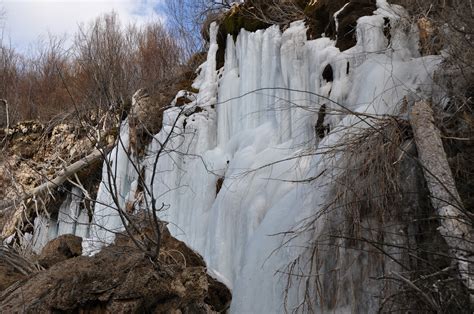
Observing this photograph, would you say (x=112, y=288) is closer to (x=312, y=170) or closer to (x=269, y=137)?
(x=312, y=170)

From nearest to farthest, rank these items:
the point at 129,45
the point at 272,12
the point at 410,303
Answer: the point at 410,303 → the point at 272,12 → the point at 129,45

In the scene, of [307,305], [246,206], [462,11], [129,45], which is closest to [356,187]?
[307,305]

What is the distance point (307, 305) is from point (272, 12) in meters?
4.08

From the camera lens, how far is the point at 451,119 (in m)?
2.90

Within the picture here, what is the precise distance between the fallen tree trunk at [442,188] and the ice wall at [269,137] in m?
0.35

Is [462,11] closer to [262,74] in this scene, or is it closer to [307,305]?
[307,305]

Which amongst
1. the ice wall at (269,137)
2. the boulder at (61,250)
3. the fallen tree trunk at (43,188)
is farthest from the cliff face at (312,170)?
the fallen tree trunk at (43,188)

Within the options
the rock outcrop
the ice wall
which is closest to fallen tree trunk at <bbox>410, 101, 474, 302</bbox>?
the ice wall

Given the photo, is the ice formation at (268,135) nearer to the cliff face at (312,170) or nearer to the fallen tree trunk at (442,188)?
the cliff face at (312,170)

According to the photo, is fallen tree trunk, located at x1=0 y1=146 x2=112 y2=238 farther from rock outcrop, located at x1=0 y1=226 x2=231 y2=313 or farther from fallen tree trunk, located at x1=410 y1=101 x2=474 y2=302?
fallen tree trunk, located at x1=410 y1=101 x2=474 y2=302

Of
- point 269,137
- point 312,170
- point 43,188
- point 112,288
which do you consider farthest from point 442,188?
point 43,188

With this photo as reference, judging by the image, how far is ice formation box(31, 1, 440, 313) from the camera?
10.9ft

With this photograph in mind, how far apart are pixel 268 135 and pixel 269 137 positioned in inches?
1.5

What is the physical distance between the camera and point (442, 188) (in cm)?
231
